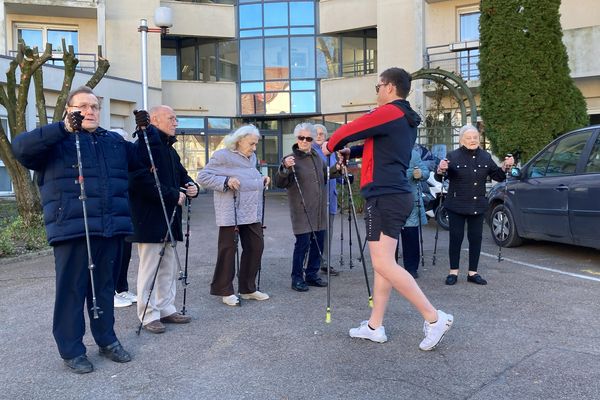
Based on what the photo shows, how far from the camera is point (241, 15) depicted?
84.0 ft

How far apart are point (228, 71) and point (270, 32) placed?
101 inches

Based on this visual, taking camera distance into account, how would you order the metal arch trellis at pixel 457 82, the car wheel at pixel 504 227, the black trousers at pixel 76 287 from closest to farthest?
the black trousers at pixel 76 287
the car wheel at pixel 504 227
the metal arch trellis at pixel 457 82

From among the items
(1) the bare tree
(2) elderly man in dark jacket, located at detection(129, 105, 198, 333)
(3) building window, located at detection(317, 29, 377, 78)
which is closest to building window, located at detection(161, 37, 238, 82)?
(3) building window, located at detection(317, 29, 377, 78)

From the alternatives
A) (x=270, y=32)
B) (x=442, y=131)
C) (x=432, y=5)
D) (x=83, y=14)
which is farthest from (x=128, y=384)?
(x=270, y=32)

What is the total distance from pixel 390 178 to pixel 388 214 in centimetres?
27

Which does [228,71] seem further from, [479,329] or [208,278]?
[479,329]

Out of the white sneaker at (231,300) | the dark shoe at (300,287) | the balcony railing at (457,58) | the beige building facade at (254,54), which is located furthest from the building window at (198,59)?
the white sneaker at (231,300)

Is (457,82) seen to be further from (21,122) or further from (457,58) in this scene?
(21,122)

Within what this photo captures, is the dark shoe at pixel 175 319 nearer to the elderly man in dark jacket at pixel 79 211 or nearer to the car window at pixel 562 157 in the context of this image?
the elderly man in dark jacket at pixel 79 211

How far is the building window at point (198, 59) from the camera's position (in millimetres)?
26031

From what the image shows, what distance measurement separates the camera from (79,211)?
13.2ft

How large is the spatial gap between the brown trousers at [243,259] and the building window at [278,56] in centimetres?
2012

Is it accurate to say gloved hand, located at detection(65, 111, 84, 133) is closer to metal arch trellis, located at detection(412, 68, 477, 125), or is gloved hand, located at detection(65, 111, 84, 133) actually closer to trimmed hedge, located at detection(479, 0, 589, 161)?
trimmed hedge, located at detection(479, 0, 589, 161)

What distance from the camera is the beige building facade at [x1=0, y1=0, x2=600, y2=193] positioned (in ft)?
68.5
